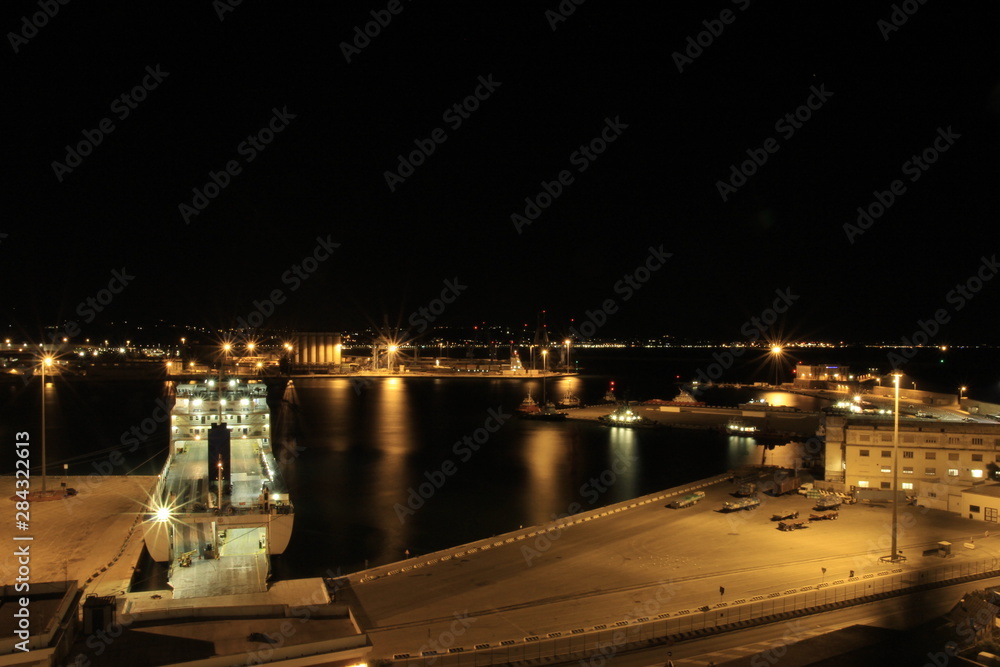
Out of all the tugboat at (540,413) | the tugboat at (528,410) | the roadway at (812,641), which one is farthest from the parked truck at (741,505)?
the tugboat at (528,410)

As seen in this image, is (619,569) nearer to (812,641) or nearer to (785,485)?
(812,641)


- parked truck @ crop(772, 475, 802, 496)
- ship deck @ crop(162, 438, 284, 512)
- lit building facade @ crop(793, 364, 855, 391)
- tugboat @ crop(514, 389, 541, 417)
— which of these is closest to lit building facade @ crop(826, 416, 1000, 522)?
parked truck @ crop(772, 475, 802, 496)

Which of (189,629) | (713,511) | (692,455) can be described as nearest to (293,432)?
(692,455)

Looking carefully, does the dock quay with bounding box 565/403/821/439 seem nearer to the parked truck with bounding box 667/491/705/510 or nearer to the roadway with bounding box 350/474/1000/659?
the parked truck with bounding box 667/491/705/510

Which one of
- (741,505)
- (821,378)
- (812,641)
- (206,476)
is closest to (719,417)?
(741,505)

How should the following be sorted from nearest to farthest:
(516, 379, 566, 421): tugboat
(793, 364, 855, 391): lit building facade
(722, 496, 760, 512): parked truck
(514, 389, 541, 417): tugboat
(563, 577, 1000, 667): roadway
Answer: (563, 577, 1000, 667): roadway
(722, 496, 760, 512): parked truck
(516, 379, 566, 421): tugboat
(514, 389, 541, 417): tugboat
(793, 364, 855, 391): lit building facade

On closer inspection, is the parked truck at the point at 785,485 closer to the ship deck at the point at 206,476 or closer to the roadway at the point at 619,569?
the roadway at the point at 619,569

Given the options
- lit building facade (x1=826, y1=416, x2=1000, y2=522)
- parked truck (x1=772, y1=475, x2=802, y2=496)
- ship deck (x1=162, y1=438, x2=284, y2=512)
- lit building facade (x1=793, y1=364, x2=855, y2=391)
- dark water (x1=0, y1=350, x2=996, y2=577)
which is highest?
lit building facade (x1=826, y1=416, x2=1000, y2=522)
